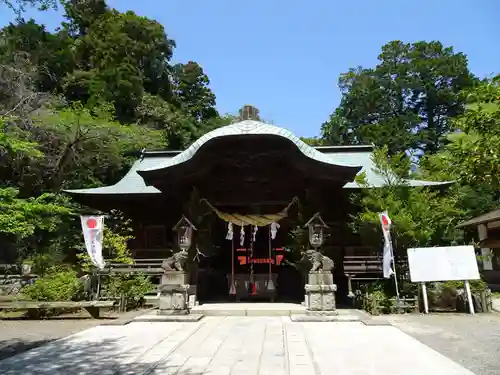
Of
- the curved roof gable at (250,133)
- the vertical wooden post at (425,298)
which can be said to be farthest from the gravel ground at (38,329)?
the vertical wooden post at (425,298)

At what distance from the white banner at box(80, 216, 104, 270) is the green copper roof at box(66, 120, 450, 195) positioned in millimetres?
2097

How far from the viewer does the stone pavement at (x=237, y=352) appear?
5.35 metres

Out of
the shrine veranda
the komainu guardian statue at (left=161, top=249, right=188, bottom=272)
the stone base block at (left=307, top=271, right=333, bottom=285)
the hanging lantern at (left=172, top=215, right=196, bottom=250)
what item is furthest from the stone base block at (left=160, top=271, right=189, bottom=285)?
the stone base block at (left=307, top=271, right=333, bottom=285)

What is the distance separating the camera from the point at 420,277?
10.7 metres

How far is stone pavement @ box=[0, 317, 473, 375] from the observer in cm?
535

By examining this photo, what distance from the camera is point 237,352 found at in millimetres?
6426

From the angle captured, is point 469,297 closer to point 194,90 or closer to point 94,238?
point 94,238

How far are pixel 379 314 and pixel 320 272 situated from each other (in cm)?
204

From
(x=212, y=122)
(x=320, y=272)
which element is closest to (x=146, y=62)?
(x=212, y=122)

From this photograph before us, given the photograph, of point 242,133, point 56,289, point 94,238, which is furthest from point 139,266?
point 242,133

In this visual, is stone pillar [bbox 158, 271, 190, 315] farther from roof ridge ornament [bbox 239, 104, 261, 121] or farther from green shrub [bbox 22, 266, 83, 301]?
roof ridge ornament [bbox 239, 104, 261, 121]

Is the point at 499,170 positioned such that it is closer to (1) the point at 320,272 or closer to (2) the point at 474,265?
(1) the point at 320,272

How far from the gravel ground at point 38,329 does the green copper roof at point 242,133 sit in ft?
13.7

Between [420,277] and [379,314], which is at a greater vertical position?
[420,277]
